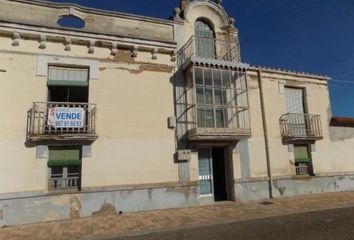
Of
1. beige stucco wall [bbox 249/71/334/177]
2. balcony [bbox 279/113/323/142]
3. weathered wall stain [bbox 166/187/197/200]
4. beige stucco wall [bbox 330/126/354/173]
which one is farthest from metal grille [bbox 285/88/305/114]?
weathered wall stain [bbox 166/187/197/200]

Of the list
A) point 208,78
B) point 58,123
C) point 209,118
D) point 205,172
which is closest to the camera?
point 58,123

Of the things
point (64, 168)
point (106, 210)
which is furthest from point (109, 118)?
point (106, 210)

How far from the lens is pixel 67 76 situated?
33.4 ft

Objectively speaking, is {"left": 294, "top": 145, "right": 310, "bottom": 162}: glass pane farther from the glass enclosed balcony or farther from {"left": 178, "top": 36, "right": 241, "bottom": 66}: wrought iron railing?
{"left": 178, "top": 36, "right": 241, "bottom": 66}: wrought iron railing

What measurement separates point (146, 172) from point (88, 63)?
4300 mm

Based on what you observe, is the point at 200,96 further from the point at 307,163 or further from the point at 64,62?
the point at 307,163

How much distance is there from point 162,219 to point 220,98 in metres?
5.65

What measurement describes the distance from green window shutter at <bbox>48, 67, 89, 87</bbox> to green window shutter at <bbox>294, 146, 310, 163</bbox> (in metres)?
9.44

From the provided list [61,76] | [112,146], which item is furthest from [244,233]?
[61,76]

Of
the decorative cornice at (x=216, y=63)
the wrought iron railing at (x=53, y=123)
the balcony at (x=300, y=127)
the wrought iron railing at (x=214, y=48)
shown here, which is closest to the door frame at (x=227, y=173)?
the balcony at (x=300, y=127)

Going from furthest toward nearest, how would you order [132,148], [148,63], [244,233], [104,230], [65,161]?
[148,63], [132,148], [65,161], [104,230], [244,233]

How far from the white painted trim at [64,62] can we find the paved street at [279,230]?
232 inches

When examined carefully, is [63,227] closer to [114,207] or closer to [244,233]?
[114,207]

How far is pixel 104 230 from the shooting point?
25.0 feet
